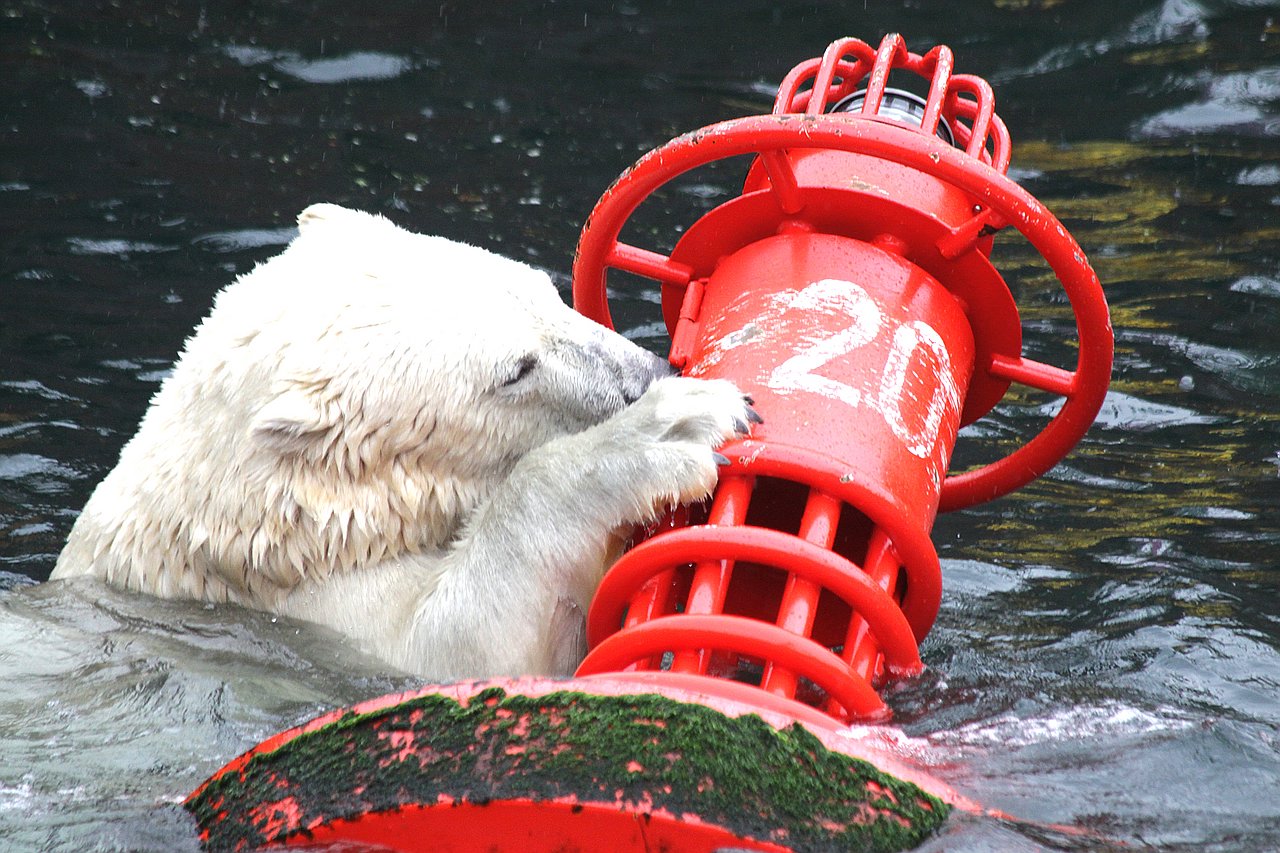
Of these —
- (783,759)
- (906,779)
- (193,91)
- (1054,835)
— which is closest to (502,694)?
(783,759)

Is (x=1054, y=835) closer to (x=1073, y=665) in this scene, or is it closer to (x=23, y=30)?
(x=1073, y=665)

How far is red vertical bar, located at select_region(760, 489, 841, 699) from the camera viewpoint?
98.7 inches

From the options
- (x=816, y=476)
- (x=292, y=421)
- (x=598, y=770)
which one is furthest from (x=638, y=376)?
(x=598, y=770)

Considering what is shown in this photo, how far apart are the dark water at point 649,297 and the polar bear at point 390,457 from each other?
154 mm

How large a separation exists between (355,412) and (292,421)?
0.49ft

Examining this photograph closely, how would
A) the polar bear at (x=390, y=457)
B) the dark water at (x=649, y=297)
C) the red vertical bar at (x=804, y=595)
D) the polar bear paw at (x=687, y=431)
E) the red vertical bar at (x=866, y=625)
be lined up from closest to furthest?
the red vertical bar at (x=804, y=595) < the red vertical bar at (x=866, y=625) < the polar bear paw at (x=687, y=431) < the dark water at (x=649, y=297) < the polar bear at (x=390, y=457)

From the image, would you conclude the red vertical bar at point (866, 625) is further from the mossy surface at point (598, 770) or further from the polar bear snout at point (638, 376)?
the polar bear snout at point (638, 376)

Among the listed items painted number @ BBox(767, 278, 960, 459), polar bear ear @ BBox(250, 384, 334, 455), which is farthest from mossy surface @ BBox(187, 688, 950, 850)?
polar bear ear @ BBox(250, 384, 334, 455)

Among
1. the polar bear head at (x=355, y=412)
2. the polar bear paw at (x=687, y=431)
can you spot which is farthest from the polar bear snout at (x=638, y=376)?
the polar bear paw at (x=687, y=431)

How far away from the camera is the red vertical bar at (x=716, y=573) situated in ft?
8.34

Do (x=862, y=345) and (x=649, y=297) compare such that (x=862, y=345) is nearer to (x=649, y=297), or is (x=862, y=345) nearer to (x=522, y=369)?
(x=522, y=369)

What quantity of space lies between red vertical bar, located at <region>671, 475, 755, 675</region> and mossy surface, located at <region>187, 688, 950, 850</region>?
0.34m

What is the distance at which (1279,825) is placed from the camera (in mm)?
2514

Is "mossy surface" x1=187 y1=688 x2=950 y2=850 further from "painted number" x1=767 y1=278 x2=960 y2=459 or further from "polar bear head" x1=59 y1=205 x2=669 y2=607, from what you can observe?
"polar bear head" x1=59 y1=205 x2=669 y2=607
